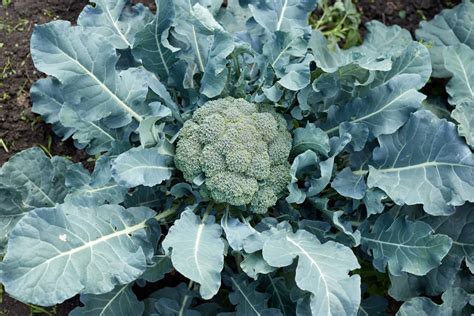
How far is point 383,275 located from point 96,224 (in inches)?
57.3

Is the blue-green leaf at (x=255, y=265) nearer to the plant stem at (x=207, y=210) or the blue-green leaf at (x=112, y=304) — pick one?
the plant stem at (x=207, y=210)

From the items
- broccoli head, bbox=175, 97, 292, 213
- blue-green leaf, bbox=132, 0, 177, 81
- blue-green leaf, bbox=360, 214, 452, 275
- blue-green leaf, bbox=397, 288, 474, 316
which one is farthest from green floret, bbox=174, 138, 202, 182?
blue-green leaf, bbox=397, 288, 474, 316

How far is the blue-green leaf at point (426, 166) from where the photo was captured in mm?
2502

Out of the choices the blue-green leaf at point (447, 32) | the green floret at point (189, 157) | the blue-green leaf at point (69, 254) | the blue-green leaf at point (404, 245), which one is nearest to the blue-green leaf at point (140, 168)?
the green floret at point (189, 157)

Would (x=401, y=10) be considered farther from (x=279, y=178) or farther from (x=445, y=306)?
(x=445, y=306)

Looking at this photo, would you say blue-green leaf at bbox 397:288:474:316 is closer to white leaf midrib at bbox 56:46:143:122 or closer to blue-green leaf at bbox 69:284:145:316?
blue-green leaf at bbox 69:284:145:316

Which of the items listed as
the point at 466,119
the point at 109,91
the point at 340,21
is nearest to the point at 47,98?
the point at 109,91

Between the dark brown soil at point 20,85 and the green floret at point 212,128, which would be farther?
the dark brown soil at point 20,85

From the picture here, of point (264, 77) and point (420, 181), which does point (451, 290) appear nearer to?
point (420, 181)

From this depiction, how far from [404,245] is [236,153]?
2.57ft

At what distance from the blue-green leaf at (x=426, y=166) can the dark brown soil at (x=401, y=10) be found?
1145 mm

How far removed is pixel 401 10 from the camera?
3.58m

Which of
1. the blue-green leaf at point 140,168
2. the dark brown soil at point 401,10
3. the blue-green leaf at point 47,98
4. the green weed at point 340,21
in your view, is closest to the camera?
the blue-green leaf at point 140,168

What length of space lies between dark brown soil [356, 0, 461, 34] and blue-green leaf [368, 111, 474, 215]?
1145 mm
